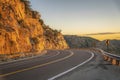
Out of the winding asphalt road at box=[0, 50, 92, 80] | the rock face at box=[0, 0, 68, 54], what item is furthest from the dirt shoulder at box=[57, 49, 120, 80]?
the rock face at box=[0, 0, 68, 54]

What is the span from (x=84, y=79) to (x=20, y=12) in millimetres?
39861

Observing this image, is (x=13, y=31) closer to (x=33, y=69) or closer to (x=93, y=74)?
(x=33, y=69)

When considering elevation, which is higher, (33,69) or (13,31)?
(13,31)

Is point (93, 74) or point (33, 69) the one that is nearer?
point (93, 74)

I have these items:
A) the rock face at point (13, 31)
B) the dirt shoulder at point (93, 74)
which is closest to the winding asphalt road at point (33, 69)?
the dirt shoulder at point (93, 74)

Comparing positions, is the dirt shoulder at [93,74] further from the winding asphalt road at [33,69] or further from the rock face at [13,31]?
the rock face at [13,31]

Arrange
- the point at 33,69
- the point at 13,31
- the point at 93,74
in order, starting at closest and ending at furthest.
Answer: the point at 93,74 → the point at 33,69 → the point at 13,31

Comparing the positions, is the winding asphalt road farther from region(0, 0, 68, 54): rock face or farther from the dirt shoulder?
region(0, 0, 68, 54): rock face

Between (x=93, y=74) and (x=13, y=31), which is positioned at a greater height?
(x=13, y=31)

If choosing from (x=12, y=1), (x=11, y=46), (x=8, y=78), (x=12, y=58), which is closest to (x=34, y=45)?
(x=12, y=1)

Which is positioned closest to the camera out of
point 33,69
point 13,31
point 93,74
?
point 93,74

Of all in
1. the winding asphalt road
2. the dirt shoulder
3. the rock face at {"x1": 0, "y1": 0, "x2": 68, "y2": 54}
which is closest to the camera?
the dirt shoulder

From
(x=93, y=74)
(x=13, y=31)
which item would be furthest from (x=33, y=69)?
(x=13, y=31)

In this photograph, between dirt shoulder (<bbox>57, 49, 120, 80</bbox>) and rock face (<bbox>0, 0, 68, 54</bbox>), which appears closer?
dirt shoulder (<bbox>57, 49, 120, 80</bbox>)
